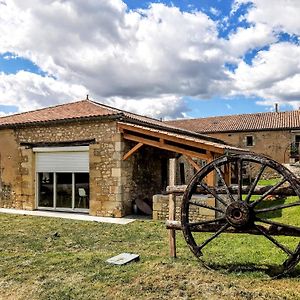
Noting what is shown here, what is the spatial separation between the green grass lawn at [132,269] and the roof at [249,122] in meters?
23.7

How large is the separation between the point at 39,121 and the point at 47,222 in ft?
14.7

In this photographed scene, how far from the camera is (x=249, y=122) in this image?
106 feet

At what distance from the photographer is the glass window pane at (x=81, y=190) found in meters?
13.1

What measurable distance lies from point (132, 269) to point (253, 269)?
2.12 m

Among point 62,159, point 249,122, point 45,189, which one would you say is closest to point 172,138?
point 62,159

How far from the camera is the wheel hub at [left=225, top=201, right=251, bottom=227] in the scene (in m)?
5.45

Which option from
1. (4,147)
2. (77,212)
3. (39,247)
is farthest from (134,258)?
(4,147)

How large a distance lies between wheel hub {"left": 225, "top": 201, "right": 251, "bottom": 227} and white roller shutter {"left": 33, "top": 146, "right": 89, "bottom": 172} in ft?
27.1

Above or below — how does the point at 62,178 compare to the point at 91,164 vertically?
below

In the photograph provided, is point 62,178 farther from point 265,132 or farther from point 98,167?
point 265,132

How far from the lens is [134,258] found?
21.1 feet

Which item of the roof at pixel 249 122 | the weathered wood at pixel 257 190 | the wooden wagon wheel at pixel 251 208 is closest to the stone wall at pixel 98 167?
the weathered wood at pixel 257 190

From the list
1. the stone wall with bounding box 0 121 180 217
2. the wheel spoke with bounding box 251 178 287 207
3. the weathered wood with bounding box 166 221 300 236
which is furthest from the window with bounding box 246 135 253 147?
the weathered wood with bounding box 166 221 300 236

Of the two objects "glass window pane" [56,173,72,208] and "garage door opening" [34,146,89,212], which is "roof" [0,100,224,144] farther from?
"glass window pane" [56,173,72,208]
